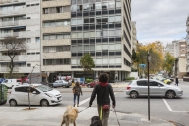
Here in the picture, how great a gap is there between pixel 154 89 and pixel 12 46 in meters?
40.8

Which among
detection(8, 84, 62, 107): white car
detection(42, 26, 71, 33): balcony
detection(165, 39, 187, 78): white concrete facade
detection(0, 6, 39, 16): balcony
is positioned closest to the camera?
detection(8, 84, 62, 107): white car

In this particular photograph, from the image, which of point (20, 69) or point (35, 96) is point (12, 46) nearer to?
point (20, 69)

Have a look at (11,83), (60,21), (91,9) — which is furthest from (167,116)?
(60,21)

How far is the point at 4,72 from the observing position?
5556 cm

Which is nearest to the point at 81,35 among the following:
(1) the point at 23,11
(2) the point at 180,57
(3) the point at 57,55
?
(3) the point at 57,55

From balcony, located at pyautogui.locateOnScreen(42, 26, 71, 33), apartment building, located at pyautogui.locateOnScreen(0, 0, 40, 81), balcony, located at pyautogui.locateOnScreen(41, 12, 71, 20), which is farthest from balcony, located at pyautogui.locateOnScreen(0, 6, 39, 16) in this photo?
balcony, located at pyautogui.locateOnScreen(42, 26, 71, 33)

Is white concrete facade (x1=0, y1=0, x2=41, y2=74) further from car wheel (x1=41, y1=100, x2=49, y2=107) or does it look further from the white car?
car wheel (x1=41, y1=100, x2=49, y2=107)

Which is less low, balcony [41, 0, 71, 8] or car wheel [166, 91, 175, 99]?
balcony [41, 0, 71, 8]

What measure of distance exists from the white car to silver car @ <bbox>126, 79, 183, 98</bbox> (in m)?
6.31

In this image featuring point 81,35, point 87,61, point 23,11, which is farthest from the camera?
point 23,11

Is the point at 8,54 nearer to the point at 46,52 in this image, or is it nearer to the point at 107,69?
the point at 46,52

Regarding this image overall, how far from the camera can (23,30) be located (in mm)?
54812

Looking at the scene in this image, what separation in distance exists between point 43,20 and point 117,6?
16928 mm

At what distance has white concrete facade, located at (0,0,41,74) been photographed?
53.5 m
